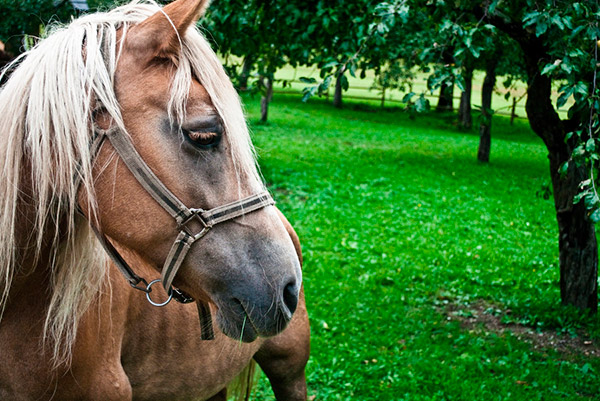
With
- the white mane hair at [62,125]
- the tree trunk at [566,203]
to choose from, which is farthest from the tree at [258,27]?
the white mane hair at [62,125]

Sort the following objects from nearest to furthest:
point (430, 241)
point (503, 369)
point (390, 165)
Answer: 1. point (503, 369)
2. point (430, 241)
3. point (390, 165)

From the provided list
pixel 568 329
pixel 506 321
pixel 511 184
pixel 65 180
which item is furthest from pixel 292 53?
pixel 511 184

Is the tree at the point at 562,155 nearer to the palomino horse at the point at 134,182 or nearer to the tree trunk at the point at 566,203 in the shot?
the tree trunk at the point at 566,203

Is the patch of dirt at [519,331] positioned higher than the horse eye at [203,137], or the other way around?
the horse eye at [203,137]

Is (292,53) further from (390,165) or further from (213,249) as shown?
(390,165)

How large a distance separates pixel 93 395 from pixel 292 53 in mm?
4272

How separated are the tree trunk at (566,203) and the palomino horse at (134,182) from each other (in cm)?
395

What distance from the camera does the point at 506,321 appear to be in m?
5.53

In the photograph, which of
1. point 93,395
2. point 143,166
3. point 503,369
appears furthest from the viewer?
point 503,369

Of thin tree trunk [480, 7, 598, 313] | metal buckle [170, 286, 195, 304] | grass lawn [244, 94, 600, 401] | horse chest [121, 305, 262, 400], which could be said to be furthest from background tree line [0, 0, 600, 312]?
metal buckle [170, 286, 195, 304]

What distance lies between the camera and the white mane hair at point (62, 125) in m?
1.55

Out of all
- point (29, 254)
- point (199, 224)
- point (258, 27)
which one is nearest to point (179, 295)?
point (199, 224)

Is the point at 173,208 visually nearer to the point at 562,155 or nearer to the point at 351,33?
the point at 351,33

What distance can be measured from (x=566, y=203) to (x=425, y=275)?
2.06 metres
